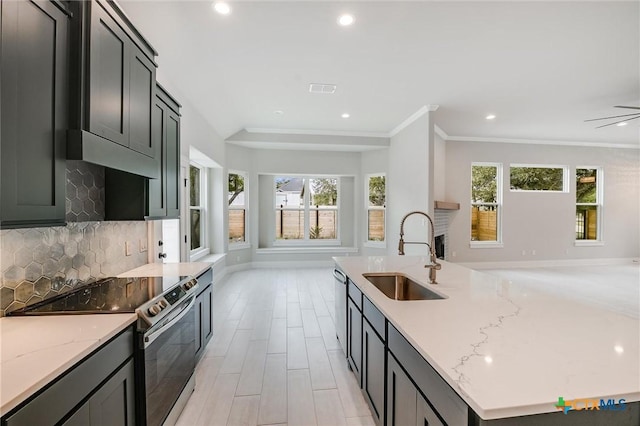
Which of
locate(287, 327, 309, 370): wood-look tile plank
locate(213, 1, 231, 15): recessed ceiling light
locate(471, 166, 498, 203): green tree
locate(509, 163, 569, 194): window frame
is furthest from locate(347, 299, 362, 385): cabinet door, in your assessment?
locate(509, 163, 569, 194): window frame

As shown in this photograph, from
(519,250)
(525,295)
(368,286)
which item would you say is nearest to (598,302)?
(519,250)

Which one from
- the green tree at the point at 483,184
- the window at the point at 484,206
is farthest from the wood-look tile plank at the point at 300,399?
the green tree at the point at 483,184

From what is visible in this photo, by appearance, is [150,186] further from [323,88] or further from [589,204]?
[589,204]

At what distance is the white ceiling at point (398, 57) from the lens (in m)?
2.44

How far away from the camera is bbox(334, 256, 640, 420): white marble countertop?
2.53 ft

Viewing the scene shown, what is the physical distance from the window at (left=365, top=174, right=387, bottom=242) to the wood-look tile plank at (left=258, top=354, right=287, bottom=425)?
4.42m

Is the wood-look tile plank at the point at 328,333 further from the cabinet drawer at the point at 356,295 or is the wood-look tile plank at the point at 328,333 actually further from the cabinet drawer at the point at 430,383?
the cabinet drawer at the point at 430,383

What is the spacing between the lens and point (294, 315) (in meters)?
3.72

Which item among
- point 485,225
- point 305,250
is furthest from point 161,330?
point 485,225

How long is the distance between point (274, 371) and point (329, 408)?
0.64m

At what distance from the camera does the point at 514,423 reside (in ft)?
2.54

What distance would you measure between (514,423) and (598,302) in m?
5.12

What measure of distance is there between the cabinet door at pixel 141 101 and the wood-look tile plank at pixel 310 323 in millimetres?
2373

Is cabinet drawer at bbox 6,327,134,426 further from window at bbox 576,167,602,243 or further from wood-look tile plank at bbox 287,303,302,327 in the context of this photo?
window at bbox 576,167,602,243
